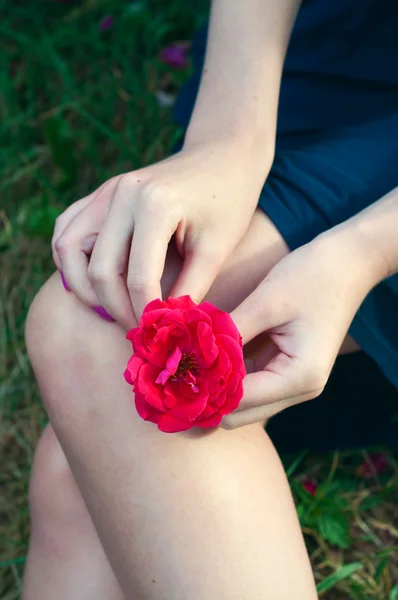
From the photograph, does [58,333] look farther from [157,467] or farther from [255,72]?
[255,72]

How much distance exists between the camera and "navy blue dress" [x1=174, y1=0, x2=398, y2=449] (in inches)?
28.4

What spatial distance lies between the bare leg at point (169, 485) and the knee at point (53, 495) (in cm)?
16

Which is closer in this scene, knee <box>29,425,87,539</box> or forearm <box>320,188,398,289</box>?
forearm <box>320,188,398,289</box>

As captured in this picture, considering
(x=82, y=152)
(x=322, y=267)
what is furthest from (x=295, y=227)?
(x=82, y=152)

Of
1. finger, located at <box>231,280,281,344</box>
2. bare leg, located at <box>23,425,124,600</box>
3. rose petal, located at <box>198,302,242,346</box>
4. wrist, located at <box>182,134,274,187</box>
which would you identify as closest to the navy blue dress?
wrist, located at <box>182,134,274,187</box>

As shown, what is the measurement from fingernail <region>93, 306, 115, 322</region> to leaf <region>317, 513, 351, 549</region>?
0.53 m

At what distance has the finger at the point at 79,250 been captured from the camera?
2.14 feet

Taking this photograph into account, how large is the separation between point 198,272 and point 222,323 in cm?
14

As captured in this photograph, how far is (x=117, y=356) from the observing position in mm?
649

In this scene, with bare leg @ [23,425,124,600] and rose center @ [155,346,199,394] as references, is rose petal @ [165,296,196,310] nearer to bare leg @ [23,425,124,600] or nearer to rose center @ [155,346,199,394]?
rose center @ [155,346,199,394]

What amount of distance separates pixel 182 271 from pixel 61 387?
182 mm

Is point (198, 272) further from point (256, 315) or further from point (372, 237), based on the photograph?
point (372, 237)

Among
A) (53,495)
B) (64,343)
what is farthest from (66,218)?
(53,495)

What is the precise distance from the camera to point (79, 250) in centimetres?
65
